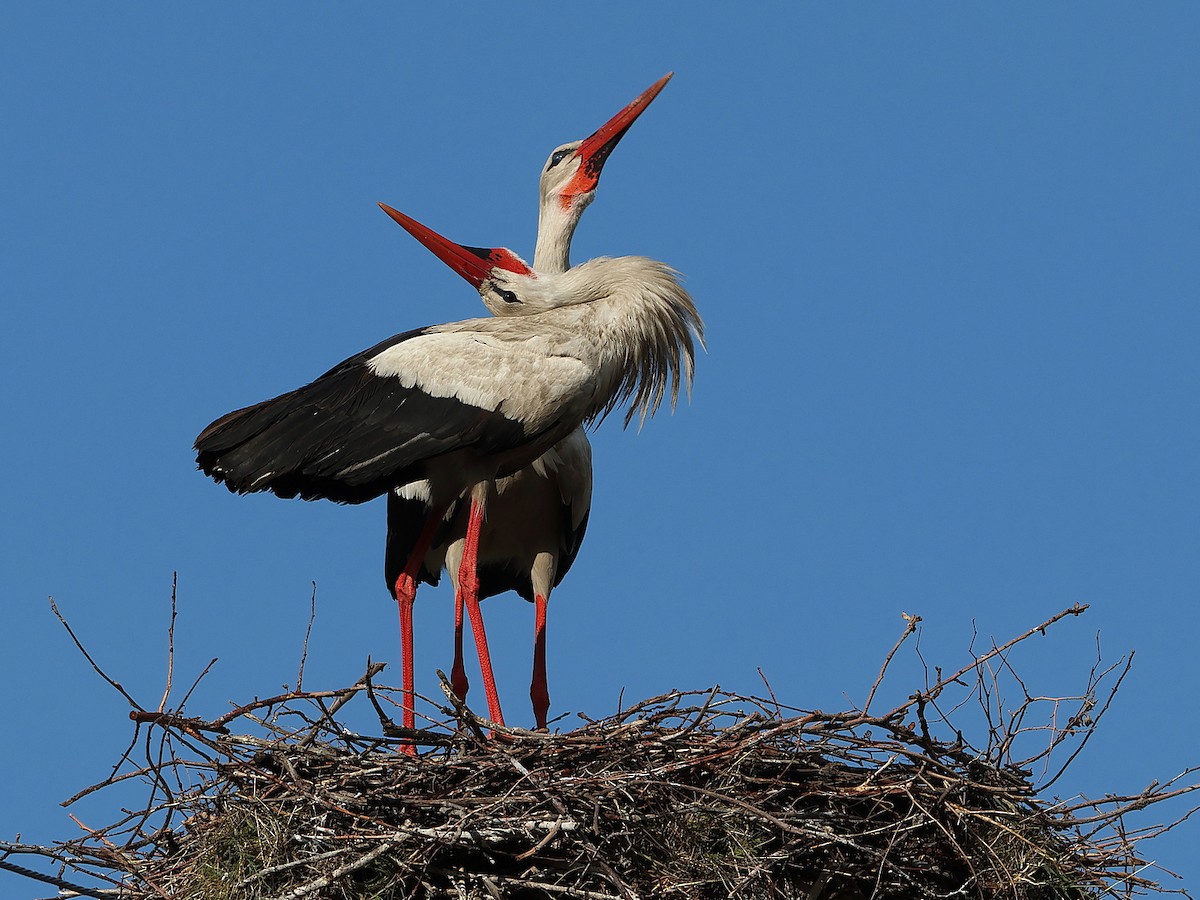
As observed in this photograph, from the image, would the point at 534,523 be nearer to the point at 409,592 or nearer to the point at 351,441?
the point at 409,592

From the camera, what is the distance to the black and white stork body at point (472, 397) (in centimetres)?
769

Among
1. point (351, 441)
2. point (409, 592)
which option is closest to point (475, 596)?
point (409, 592)

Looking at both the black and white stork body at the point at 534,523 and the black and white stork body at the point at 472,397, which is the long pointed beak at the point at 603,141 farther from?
the black and white stork body at the point at 472,397

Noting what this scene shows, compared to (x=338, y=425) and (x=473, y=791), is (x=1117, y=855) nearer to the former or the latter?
(x=473, y=791)

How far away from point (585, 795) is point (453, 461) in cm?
218

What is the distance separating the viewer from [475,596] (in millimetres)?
8430

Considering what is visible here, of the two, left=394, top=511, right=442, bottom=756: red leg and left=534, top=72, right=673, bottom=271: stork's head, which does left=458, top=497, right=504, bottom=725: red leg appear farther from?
left=534, top=72, right=673, bottom=271: stork's head

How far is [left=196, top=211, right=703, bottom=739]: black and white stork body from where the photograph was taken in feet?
25.2

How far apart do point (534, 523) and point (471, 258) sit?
1.33m

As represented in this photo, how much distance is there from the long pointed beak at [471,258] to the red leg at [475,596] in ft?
3.76

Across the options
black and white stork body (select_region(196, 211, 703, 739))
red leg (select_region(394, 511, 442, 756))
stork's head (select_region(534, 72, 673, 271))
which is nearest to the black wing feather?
black and white stork body (select_region(196, 211, 703, 739))

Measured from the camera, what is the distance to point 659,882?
616cm

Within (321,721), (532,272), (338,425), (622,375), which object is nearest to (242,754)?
(321,721)

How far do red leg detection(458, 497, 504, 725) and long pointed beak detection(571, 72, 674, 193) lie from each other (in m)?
2.10
